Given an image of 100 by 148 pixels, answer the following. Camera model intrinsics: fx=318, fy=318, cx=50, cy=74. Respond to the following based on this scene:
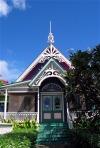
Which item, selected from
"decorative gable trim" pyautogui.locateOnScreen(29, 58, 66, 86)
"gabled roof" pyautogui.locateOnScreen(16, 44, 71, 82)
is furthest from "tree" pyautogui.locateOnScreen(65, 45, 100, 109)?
"gabled roof" pyautogui.locateOnScreen(16, 44, 71, 82)

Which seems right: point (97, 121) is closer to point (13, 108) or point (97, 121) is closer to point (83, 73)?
point (83, 73)

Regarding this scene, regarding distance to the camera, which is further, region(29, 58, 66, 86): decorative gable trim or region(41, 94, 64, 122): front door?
region(41, 94, 64, 122): front door

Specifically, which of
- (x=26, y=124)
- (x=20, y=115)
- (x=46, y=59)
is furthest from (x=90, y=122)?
(x=46, y=59)

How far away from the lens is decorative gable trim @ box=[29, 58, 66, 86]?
82.0ft

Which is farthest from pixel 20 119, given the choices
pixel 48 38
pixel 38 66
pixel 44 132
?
pixel 48 38

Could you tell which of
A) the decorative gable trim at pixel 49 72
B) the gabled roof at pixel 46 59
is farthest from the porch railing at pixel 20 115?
the gabled roof at pixel 46 59

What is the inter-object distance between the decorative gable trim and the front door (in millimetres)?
1651

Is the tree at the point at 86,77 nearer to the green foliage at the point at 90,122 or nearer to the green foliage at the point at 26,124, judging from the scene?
the green foliage at the point at 90,122

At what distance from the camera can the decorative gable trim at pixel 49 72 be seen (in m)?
25.0

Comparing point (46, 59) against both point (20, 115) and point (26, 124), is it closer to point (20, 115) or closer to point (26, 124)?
point (20, 115)

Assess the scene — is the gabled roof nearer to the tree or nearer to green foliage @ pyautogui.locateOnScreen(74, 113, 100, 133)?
the tree

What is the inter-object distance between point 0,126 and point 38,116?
9.75ft

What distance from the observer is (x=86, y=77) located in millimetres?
16656

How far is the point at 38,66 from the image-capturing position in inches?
1134
